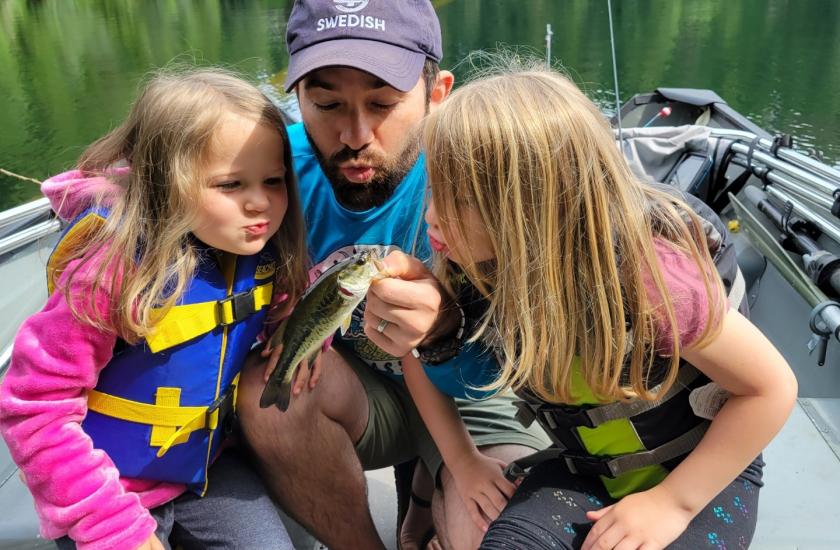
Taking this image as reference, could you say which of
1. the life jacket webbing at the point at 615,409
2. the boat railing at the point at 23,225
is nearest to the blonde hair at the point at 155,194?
the life jacket webbing at the point at 615,409

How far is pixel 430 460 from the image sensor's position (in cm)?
251

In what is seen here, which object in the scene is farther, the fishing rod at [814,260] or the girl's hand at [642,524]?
the fishing rod at [814,260]

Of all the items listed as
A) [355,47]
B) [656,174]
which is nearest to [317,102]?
[355,47]

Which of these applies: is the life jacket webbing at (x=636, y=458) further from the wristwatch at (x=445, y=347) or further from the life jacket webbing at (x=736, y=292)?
the wristwatch at (x=445, y=347)

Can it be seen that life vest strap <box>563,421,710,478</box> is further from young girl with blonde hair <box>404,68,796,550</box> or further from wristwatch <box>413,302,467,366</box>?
wristwatch <box>413,302,467,366</box>

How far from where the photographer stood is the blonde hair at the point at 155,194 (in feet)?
6.19

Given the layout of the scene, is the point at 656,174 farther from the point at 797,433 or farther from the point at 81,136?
the point at 81,136

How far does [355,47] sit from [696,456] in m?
1.66

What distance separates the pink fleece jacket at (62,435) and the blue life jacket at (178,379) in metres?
0.12

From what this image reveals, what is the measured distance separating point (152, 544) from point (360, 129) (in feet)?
4.77

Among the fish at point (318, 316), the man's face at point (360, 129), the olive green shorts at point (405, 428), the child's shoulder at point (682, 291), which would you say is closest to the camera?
the child's shoulder at point (682, 291)

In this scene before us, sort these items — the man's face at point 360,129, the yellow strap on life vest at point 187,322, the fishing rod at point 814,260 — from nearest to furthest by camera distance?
the yellow strap on life vest at point 187,322
the man's face at point 360,129
the fishing rod at point 814,260

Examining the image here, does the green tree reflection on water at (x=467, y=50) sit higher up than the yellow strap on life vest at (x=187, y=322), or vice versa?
the yellow strap on life vest at (x=187, y=322)

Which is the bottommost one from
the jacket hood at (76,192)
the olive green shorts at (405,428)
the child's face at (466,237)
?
the olive green shorts at (405,428)
